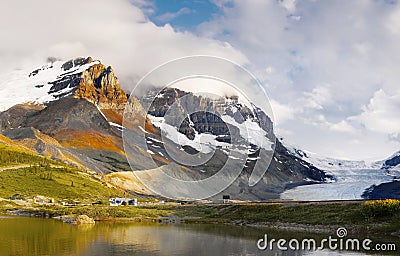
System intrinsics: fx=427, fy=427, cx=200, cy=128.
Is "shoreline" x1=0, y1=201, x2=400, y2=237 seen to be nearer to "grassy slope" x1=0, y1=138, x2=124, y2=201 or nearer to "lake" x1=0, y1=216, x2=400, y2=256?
"lake" x1=0, y1=216, x2=400, y2=256

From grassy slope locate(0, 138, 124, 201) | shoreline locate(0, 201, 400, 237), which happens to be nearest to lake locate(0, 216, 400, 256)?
shoreline locate(0, 201, 400, 237)

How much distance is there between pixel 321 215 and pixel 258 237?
2104 centimetres

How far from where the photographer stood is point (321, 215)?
72688 mm

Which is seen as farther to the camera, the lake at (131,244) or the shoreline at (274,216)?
the shoreline at (274,216)

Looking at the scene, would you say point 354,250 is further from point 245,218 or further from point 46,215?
→ point 46,215

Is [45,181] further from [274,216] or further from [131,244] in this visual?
[131,244]

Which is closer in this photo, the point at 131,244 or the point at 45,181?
the point at 131,244

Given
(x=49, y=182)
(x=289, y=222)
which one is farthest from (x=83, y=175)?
(x=289, y=222)

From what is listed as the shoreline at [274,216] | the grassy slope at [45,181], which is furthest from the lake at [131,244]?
the grassy slope at [45,181]

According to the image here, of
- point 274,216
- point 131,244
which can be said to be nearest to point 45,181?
point 274,216

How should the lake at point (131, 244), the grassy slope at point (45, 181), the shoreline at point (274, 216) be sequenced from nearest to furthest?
the lake at point (131, 244)
the shoreline at point (274, 216)
the grassy slope at point (45, 181)

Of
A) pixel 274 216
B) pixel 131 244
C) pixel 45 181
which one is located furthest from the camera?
pixel 45 181

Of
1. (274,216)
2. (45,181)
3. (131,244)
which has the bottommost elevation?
(131,244)

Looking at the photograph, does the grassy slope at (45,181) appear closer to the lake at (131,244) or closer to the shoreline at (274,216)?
the shoreline at (274,216)
